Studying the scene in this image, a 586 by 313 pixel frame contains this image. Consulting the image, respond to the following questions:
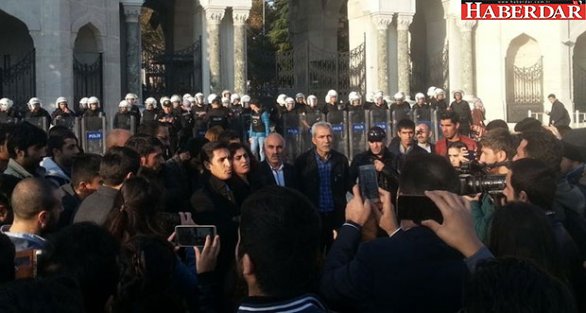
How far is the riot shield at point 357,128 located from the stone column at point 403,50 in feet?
28.9

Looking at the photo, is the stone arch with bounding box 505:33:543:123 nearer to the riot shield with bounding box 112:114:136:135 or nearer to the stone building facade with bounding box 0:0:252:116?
the stone building facade with bounding box 0:0:252:116

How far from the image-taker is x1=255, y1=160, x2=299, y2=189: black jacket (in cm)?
802

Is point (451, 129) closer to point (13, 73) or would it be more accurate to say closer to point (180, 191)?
point (180, 191)

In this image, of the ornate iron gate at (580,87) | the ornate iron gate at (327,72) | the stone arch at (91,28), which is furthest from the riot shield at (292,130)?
the ornate iron gate at (580,87)

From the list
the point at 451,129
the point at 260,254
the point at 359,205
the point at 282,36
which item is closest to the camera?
the point at 260,254

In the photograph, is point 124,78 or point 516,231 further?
point 124,78

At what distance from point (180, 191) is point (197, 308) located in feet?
9.79

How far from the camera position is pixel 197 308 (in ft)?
14.8

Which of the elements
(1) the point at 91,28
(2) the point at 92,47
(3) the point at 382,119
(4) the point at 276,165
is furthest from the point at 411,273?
(2) the point at 92,47

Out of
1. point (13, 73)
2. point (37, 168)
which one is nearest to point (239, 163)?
point (37, 168)

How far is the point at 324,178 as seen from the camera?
8.84 meters

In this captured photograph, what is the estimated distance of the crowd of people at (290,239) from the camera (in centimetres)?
312

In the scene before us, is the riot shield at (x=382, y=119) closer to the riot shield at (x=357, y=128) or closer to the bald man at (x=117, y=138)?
the riot shield at (x=357, y=128)

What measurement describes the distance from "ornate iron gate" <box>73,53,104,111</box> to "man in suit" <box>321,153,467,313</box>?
22.7 m
